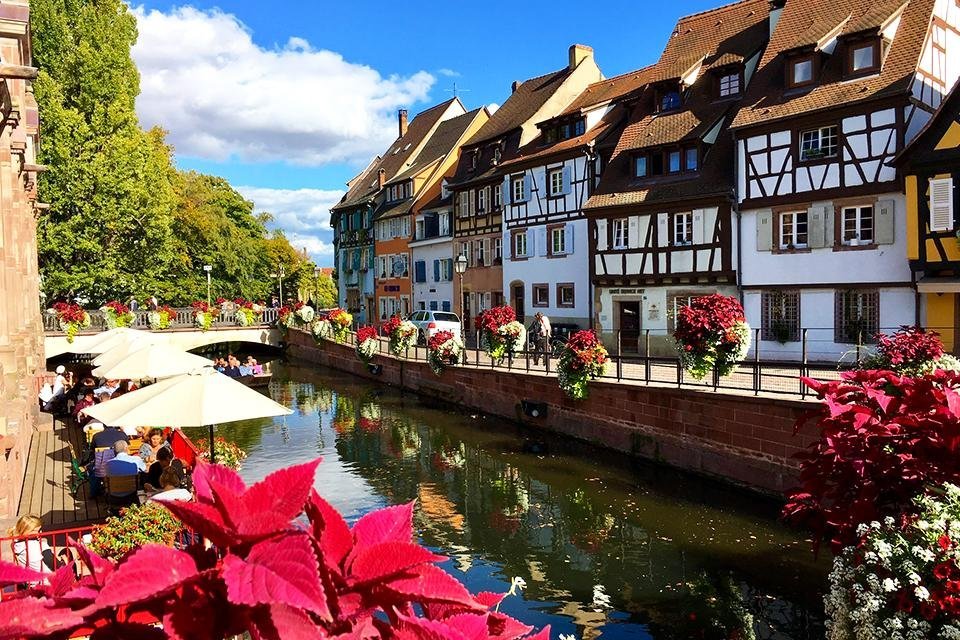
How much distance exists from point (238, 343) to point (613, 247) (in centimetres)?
2926

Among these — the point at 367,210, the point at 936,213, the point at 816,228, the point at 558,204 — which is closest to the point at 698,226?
the point at 816,228

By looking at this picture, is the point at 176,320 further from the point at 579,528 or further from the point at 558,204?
the point at 579,528

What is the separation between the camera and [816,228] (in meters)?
21.1

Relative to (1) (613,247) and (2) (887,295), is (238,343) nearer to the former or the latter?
(1) (613,247)

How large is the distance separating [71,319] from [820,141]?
29.8m

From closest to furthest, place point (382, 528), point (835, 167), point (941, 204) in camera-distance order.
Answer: point (382, 528) → point (941, 204) → point (835, 167)

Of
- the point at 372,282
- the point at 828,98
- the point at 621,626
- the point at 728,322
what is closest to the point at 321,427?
Answer: the point at 728,322

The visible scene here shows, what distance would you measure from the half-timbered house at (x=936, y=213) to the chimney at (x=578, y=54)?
19443 mm

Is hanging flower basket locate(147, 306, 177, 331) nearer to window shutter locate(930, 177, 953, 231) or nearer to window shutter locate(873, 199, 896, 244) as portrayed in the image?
window shutter locate(873, 199, 896, 244)

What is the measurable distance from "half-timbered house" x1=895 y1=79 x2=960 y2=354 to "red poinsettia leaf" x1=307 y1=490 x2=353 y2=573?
64.6 ft

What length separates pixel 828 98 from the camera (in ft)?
68.1

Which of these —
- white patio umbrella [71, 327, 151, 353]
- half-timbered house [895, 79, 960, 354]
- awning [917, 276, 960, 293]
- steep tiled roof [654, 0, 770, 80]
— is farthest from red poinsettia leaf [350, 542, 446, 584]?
steep tiled roof [654, 0, 770, 80]

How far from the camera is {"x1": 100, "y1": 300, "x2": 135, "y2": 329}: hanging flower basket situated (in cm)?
3516

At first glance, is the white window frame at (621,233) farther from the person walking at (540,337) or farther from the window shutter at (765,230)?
A: the window shutter at (765,230)
